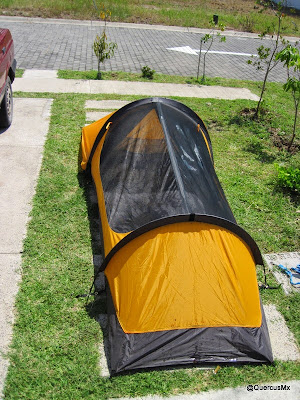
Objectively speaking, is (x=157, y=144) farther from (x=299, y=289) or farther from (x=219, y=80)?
(x=219, y=80)

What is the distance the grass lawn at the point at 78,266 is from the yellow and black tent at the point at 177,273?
20 centimetres

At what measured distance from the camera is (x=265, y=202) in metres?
6.43

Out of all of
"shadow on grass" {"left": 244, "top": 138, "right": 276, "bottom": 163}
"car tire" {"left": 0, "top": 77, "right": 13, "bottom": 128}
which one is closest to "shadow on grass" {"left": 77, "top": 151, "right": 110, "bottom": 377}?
"car tire" {"left": 0, "top": 77, "right": 13, "bottom": 128}

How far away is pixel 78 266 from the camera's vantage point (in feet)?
15.8

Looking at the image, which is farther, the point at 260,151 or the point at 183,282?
the point at 260,151

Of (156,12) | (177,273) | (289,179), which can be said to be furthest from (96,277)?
(156,12)

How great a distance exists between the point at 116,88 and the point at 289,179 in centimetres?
509

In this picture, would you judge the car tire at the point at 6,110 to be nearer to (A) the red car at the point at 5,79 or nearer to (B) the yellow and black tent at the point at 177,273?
(A) the red car at the point at 5,79

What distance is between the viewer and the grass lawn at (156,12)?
16.4 metres

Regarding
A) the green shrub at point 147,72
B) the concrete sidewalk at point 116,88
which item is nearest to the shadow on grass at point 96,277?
the concrete sidewalk at point 116,88

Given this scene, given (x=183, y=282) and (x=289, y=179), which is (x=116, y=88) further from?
(x=183, y=282)

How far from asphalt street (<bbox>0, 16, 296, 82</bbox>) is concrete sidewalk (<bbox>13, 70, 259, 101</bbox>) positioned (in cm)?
113

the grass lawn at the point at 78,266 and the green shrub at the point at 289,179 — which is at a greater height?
the green shrub at the point at 289,179

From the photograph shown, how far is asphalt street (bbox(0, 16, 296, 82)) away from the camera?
11.8 meters
